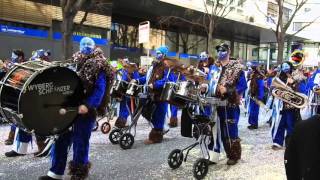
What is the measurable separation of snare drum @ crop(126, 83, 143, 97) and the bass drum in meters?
3.40

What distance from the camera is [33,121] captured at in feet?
16.6

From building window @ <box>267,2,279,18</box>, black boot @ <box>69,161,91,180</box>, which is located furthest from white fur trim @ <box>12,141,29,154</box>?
building window @ <box>267,2,279,18</box>

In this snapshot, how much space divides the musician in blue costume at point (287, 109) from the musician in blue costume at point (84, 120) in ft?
13.8

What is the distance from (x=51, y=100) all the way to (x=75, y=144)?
2.46 ft

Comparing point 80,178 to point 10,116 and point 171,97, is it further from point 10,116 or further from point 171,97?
point 171,97

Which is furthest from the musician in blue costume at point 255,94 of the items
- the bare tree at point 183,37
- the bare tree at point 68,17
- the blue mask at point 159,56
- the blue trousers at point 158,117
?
the bare tree at point 183,37

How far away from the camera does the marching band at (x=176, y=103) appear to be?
5793 mm

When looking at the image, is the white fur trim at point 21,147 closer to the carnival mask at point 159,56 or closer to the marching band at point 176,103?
the marching band at point 176,103

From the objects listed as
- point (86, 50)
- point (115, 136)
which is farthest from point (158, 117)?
point (86, 50)

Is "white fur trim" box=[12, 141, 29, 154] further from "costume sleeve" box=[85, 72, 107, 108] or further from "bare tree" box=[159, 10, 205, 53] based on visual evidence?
"bare tree" box=[159, 10, 205, 53]

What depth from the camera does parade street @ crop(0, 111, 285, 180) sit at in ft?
21.8

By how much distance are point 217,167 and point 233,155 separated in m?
0.32

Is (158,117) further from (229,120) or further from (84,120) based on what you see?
(84,120)

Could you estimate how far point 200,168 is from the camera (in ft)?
21.6
